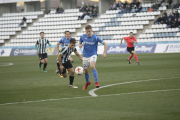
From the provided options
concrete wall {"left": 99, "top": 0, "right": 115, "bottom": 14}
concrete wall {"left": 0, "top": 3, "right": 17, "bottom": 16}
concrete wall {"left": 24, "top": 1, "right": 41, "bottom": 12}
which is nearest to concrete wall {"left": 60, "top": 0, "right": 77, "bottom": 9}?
concrete wall {"left": 24, "top": 1, "right": 41, "bottom": 12}

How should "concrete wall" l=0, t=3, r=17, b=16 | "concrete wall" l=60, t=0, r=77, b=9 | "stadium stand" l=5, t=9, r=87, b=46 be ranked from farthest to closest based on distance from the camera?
"concrete wall" l=0, t=3, r=17, b=16 → "concrete wall" l=60, t=0, r=77, b=9 → "stadium stand" l=5, t=9, r=87, b=46

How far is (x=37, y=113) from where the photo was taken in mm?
6828

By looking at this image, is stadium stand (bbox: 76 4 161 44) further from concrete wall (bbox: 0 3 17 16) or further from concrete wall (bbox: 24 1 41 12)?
concrete wall (bbox: 0 3 17 16)

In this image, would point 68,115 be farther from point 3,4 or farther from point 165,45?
point 3,4

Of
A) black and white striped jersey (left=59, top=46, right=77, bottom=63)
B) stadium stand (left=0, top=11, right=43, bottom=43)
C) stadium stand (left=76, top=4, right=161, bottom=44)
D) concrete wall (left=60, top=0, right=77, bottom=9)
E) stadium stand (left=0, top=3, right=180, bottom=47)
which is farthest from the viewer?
concrete wall (left=60, top=0, right=77, bottom=9)

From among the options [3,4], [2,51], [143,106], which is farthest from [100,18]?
[143,106]

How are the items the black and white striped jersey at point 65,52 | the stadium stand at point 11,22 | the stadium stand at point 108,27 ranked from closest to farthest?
the black and white striped jersey at point 65,52 < the stadium stand at point 108,27 < the stadium stand at point 11,22

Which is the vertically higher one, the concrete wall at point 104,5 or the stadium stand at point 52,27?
the concrete wall at point 104,5

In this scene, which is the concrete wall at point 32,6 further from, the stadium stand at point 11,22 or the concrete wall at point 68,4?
the concrete wall at point 68,4

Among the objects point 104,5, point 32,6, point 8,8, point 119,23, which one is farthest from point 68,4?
point 119,23

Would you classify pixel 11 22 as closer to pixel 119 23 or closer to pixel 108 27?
pixel 108 27

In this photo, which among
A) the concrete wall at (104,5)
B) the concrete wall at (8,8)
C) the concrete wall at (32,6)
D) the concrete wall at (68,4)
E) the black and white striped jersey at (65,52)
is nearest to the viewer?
the black and white striped jersey at (65,52)

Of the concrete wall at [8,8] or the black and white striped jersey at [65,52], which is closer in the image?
the black and white striped jersey at [65,52]

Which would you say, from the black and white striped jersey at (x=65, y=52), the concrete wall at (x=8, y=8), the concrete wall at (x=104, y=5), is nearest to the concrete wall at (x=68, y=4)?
the concrete wall at (x=104, y=5)
